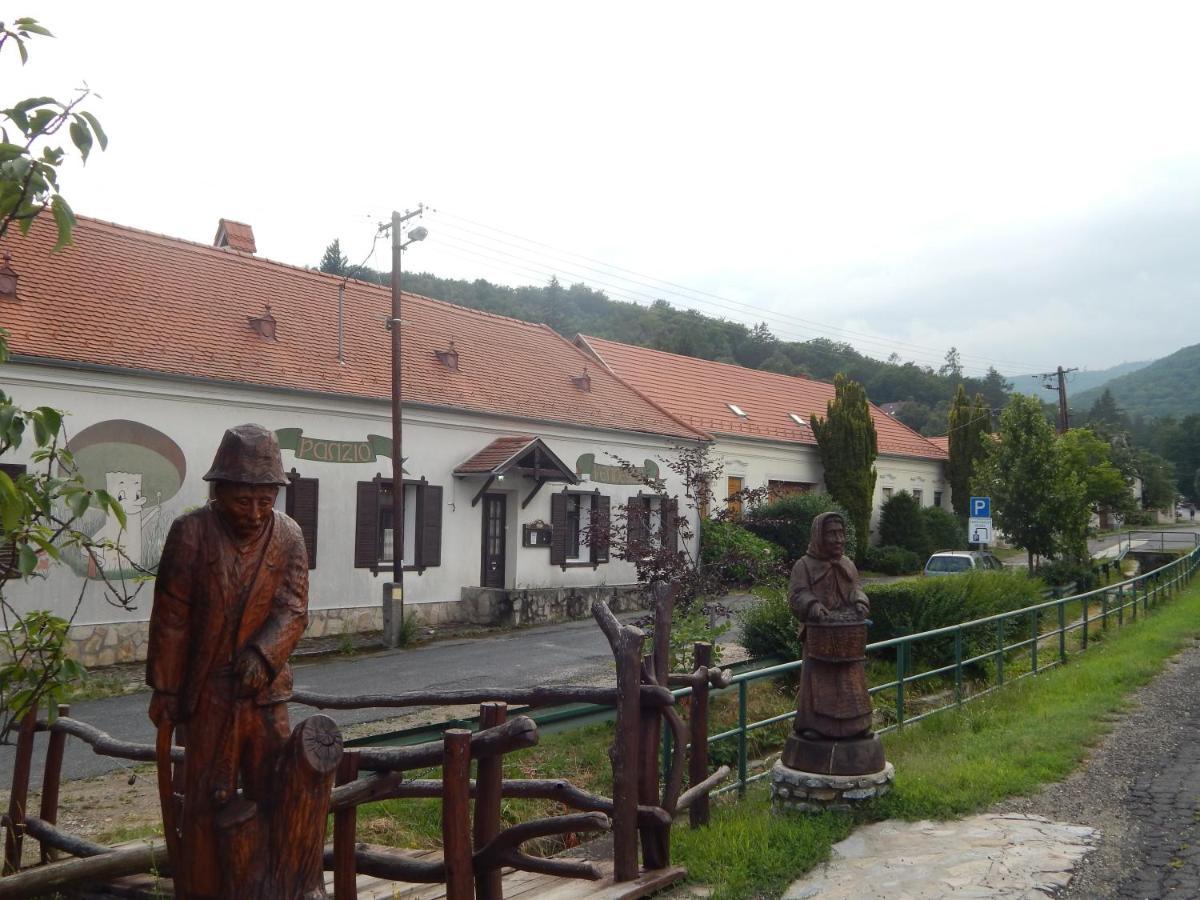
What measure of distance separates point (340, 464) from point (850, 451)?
1791 cm

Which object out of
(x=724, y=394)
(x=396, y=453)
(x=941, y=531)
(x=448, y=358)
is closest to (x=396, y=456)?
(x=396, y=453)

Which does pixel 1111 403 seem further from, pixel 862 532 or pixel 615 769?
pixel 615 769

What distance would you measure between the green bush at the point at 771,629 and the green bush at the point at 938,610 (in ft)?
5.49

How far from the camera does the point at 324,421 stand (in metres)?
17.4

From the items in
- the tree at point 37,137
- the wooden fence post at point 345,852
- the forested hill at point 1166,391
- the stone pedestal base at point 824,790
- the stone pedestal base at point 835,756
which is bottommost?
the stone pedestal base at point 824,790

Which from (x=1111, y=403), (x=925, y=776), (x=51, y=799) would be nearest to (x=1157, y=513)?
(x=1111, y=403)

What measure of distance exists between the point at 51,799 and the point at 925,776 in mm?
5877

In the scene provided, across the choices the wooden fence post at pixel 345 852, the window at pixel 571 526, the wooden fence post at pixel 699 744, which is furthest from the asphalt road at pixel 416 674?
the wooden fence post at pixel 345 852

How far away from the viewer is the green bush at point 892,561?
99.1 feet

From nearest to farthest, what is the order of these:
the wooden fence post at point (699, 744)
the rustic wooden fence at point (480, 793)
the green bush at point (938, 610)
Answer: the rustic wooden fence at point (480, 793) < the wooden fence post at point (699, 744) < the green bush at point (938, 610)

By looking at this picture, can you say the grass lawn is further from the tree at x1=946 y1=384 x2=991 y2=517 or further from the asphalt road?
the tree at x1=946 y1=384 x2=991 y2=517

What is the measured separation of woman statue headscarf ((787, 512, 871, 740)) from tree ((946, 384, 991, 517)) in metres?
32.5

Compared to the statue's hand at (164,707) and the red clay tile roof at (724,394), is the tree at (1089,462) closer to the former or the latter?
the red clay tile roof at (724,394)

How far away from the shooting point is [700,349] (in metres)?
59.8
